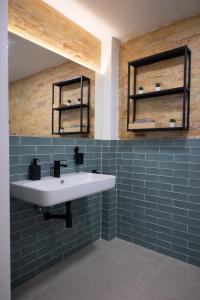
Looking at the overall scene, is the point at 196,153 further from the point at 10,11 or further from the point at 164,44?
the point at 10,11

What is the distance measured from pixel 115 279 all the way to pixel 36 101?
68.1 inches

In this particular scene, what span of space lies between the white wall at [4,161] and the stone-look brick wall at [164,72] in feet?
5.17

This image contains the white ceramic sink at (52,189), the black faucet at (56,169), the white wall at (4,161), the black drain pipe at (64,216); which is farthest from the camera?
the black faucet at (56,169)

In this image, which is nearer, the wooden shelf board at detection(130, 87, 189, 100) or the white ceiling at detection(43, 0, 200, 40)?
the white ceiling at detection(43, 0, 200, 40)

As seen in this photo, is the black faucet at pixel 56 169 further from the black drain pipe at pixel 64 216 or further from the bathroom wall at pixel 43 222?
the black drain pipe at pixel 64 216

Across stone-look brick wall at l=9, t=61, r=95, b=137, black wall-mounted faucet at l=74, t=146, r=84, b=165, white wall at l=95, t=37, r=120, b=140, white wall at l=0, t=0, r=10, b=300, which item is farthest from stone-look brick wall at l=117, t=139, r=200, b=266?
white wall at l=0, t=0, r=10, b=300

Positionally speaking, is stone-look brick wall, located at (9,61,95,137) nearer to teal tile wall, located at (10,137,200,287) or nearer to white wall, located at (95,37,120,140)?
teal tile wall, located at (10,137,200,287)

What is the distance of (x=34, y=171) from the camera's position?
1686 mm

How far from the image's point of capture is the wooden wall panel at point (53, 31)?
168 centimetres

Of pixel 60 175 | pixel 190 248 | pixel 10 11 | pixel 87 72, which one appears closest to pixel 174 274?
pixel 190 248

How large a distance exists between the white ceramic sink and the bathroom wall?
0.13 metres

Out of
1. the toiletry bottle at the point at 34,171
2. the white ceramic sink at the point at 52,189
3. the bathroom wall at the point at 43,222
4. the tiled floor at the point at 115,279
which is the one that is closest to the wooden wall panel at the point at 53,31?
the bathroom wall at the point at 43,222

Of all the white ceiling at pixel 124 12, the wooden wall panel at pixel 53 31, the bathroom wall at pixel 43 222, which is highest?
the white ceiling at pixel 124 12

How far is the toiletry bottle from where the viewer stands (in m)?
1.69
